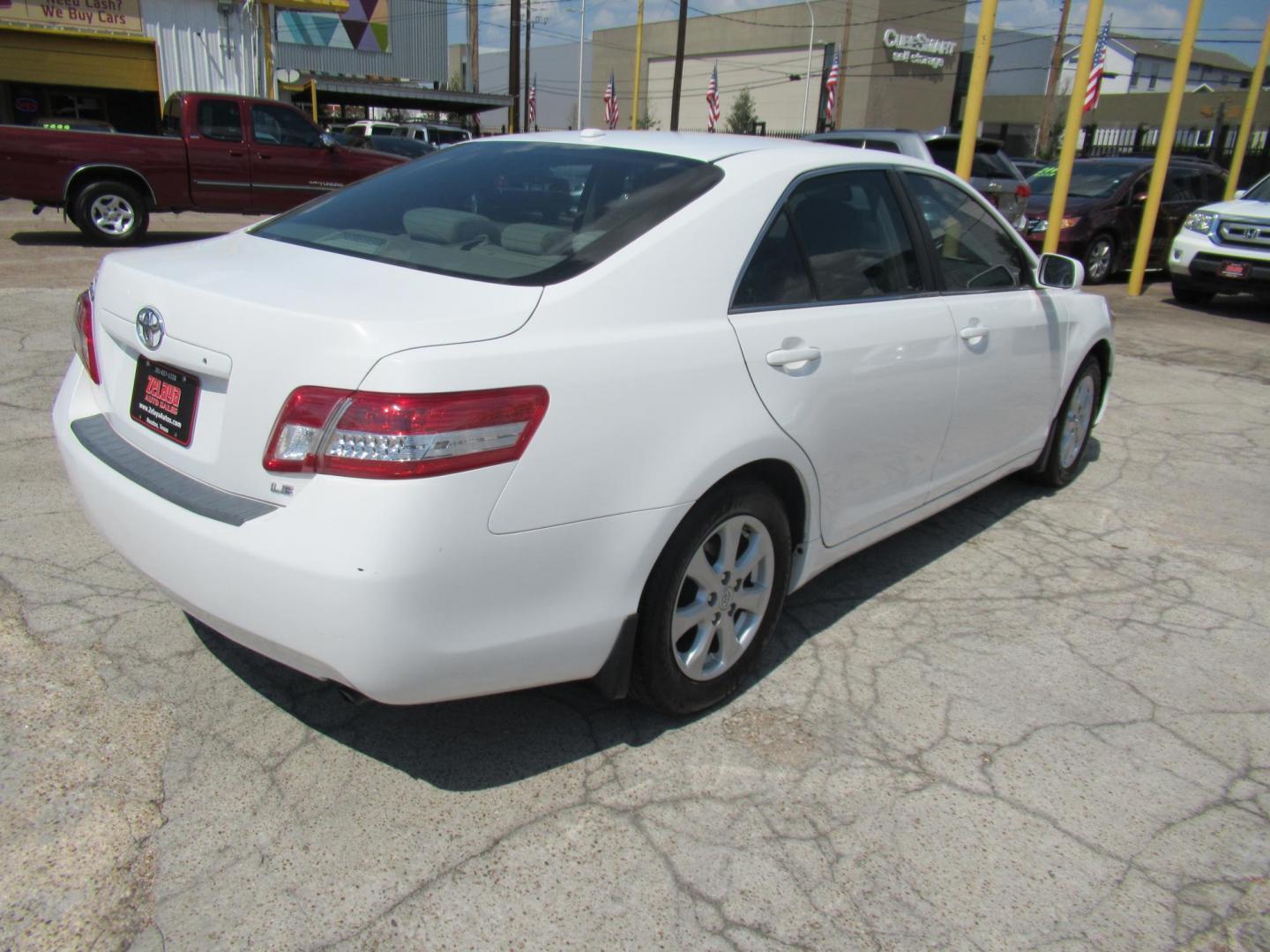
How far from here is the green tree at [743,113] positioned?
2670 inches

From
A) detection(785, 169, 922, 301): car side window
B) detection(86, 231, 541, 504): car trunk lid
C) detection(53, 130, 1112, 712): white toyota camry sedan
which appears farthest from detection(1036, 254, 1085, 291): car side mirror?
detection(86, 231, 541, 504): car trunk lid

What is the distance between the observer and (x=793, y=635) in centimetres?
343

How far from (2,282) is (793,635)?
27.2 feet

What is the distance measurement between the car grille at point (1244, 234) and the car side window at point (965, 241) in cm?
811

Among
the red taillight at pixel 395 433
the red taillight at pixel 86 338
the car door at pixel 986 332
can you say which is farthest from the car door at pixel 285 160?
the red taillight at pixel 395 433

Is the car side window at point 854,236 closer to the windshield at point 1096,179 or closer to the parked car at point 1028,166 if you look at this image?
the windshield at point 1096,179

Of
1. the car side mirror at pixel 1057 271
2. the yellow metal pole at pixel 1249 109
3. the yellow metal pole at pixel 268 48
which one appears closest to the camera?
the car side mirror at pixel 1057 271

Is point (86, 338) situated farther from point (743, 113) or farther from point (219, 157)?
point (743, 113)

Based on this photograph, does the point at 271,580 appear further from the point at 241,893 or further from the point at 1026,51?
the point at 1026,51

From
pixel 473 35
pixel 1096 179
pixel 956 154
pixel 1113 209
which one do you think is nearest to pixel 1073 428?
pixel 956 154

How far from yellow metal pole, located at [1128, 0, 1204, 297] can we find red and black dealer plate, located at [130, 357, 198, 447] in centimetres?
1200

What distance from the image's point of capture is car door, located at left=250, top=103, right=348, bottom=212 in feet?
39.9

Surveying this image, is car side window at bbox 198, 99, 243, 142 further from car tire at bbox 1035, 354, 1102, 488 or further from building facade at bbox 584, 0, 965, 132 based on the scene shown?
building facade at bbox 584, 0, 965, 132

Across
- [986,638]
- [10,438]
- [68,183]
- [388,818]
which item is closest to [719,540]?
[388,818]
